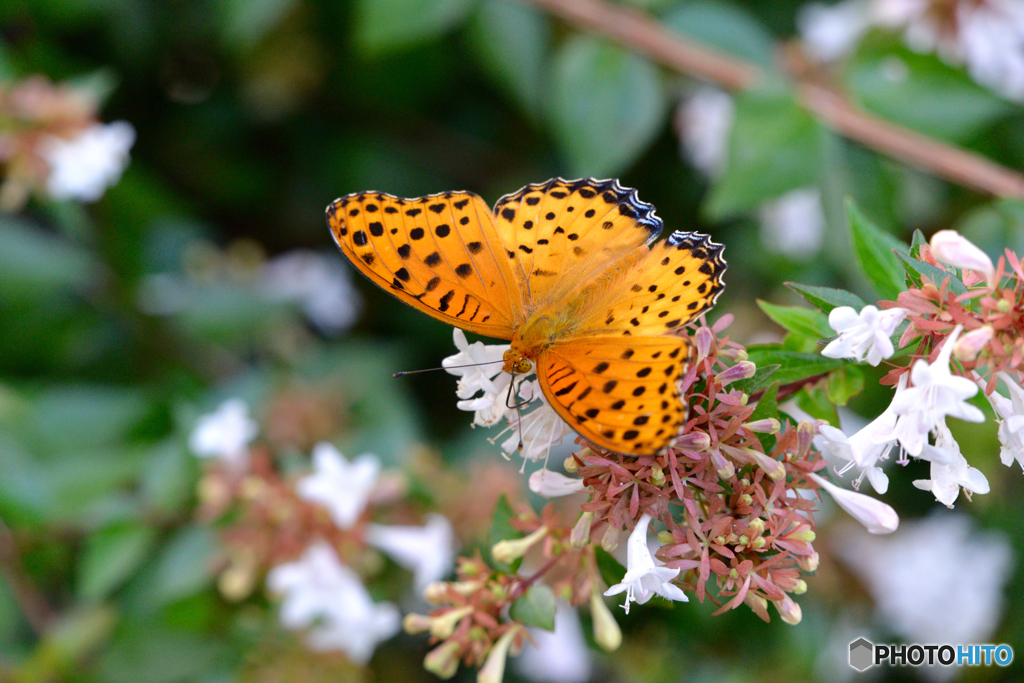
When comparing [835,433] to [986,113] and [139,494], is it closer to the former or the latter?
[986,113]

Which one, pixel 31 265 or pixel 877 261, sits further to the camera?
pixel 31 265

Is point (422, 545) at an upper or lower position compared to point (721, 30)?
lower

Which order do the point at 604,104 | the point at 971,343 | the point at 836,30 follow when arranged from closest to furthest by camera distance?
the point at 971,343
the point at 604,104
the point at 836,30

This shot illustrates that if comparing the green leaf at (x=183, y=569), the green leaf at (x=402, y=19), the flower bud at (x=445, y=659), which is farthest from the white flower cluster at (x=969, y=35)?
the green leaf at (x=183, y=569)

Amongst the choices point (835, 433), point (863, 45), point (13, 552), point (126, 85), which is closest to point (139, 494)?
point (13, 552)

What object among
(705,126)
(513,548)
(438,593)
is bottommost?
(705,126)

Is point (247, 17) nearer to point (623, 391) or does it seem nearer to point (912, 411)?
point (623, 391)

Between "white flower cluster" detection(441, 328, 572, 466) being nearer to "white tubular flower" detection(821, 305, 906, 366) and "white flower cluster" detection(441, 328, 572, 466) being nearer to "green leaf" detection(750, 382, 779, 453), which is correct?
"green leaf" detection(750, 382, 779, 453)

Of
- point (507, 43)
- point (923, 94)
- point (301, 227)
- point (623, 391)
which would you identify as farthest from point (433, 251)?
point (301, 227)
